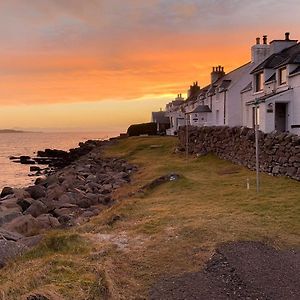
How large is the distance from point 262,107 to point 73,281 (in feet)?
69.6

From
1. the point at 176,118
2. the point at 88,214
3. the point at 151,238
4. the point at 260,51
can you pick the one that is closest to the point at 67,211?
the point at 88,214

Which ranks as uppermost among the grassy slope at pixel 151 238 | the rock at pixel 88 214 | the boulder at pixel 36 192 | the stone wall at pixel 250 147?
the stone wall at pixel 250 147

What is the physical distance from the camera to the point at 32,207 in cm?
2038

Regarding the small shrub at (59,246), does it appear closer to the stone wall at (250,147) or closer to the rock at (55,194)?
the stone wall at (250,147)

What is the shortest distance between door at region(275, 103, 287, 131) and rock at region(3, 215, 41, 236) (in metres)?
17.9

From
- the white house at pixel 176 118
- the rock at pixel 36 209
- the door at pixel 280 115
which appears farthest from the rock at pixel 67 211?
the white house at pixel 176 118

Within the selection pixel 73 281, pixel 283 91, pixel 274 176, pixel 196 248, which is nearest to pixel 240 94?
pixel 283 91

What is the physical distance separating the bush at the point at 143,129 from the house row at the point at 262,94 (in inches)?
1155

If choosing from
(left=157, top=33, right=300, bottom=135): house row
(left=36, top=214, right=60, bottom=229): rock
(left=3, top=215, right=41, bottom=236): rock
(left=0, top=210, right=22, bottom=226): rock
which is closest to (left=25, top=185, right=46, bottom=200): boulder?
(left=0, top=210, right=22, bottom=226): rock

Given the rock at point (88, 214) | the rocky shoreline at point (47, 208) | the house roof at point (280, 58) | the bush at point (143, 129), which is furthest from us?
the bush at point (143, 129)

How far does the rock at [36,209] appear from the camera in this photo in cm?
1986

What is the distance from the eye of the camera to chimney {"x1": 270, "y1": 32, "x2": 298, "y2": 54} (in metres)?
33.4

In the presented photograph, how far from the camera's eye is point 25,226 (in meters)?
16.0

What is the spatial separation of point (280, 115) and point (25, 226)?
61.3ft
